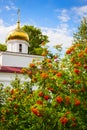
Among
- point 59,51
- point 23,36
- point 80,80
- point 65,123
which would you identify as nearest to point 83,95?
point 80,80

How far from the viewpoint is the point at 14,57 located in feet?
91.8

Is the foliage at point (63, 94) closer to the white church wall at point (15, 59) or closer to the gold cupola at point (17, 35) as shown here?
the white church wall at point (15, 59)

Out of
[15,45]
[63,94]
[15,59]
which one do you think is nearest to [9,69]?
[15,59]

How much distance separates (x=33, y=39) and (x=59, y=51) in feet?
102

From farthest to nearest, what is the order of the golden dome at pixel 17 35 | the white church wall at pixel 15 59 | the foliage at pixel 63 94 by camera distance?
the golden dome at pixel 17 35 < the white church wall at pixel 15 59 < the foliage at pixel 63 94

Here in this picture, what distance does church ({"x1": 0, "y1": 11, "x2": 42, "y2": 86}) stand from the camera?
85.8ft

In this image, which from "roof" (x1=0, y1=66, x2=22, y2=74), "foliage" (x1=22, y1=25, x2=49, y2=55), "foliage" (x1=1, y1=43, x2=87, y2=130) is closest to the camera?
"foliage" (x1=1, y1=43, x2=87, y2=130)

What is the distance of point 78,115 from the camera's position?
8562 millimetres

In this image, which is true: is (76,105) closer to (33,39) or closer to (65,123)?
(65,123)

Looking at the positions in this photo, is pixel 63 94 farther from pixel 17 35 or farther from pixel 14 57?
pixel 17 35

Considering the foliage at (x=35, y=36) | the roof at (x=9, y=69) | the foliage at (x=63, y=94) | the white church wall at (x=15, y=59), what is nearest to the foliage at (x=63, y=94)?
the foliage at (x=63, y=94)

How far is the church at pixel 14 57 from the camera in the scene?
85.8ft

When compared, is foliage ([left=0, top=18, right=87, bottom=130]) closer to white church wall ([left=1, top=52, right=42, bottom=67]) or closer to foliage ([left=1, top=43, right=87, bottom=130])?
foliage ([left=1, top=43, right=87, bottom=130])

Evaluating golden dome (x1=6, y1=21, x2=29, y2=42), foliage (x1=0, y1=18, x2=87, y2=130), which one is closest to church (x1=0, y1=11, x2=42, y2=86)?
golden dome (x1=6, y1=21, x2=29, y2=42)
